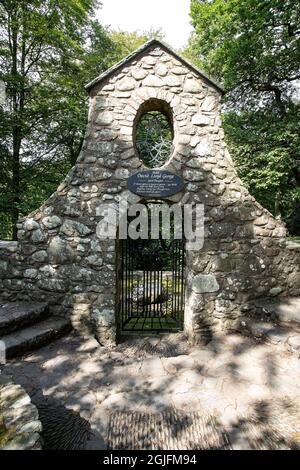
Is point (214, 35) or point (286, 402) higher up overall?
point (214, 35)

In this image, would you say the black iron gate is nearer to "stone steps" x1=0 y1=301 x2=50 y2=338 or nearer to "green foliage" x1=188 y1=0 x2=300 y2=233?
"stone steps" x1=0 y1=301 x2=50 y2=338

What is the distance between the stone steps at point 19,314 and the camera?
3264 millimetres

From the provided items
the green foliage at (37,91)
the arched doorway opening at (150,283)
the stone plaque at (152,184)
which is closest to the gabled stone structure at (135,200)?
the stone plaque at (152,184)

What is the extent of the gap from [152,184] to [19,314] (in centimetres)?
258

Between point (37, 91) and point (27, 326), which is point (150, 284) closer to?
point (27, 326)

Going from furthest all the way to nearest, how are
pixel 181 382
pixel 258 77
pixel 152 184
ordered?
pixel 258 77 → pixel 152 184 → pixel 181 382

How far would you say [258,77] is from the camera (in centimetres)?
952

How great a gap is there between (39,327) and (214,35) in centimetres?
1086

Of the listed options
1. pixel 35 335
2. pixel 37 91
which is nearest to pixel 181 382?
pixel 35 335

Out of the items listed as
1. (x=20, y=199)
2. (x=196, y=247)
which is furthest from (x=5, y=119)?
(x=196, y=247)

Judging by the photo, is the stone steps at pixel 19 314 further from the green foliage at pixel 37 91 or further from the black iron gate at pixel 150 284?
the green foliage at pixel 37 91

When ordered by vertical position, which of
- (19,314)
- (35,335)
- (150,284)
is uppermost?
(150,284)
